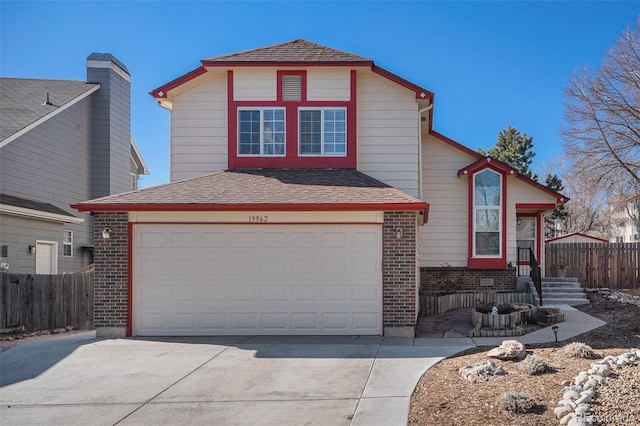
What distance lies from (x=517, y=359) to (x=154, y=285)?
7324 millimetres

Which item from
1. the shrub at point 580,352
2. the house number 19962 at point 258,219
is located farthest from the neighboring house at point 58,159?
the shrub at point 580,352

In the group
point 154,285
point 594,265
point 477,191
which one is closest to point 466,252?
point 477,191

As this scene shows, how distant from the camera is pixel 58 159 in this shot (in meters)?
18.4

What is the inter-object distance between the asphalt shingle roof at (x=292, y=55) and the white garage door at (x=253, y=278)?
483 centimetres

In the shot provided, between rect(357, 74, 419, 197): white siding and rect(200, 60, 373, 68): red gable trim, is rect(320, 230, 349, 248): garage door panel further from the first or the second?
rect(200, 60, 373, 68): red gable trim

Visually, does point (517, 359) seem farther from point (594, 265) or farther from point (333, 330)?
point (594, 265)

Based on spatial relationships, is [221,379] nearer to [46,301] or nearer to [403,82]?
[46,301]

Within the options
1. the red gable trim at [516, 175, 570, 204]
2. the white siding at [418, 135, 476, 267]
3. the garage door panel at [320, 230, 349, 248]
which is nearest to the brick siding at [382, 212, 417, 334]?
the garage door panel at [320, 230, 349, 248]

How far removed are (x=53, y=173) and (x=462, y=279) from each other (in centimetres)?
1375

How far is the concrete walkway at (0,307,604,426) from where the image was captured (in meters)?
6.37

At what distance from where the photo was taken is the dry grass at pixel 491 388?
230 inches

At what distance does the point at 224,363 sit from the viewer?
8812mm

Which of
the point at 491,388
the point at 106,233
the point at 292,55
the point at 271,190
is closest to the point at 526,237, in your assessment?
the point at 292,55

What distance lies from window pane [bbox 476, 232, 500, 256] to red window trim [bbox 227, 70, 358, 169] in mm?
5086
